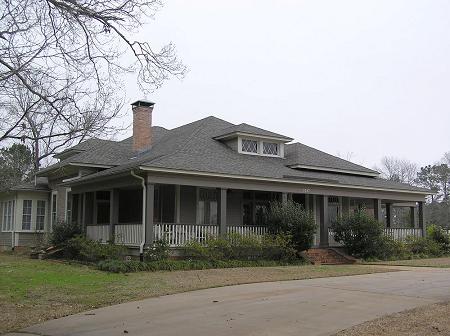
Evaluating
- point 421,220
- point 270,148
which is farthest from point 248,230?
point 421,220

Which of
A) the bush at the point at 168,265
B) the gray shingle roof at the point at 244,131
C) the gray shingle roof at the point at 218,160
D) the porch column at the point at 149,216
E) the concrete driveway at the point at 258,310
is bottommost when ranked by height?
the concrete driveway at the point at 258,310

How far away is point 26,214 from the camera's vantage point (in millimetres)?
29172

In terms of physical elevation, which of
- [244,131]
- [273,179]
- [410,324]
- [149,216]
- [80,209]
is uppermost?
[244,131]

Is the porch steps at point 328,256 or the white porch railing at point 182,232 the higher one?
the white porch railing at point 182,232

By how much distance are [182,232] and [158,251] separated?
5.03ft

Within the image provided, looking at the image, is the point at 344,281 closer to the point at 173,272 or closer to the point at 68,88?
the point at 173,272

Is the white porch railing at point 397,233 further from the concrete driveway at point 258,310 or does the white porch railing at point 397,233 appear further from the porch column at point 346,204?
the concrete driveway at point 258,310

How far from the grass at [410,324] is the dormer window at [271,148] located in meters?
17.4

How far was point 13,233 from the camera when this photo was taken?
94.2 feet

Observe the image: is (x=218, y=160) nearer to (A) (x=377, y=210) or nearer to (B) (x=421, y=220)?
(A) (x=377, y=210)

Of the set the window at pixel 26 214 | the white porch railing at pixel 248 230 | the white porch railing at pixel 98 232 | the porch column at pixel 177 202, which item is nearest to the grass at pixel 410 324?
the white porch railing at pixel 248 230

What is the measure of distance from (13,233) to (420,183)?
6550 centimetres

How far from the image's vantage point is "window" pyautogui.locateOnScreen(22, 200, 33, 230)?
29.1 metres

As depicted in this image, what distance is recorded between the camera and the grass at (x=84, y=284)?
1048cm
